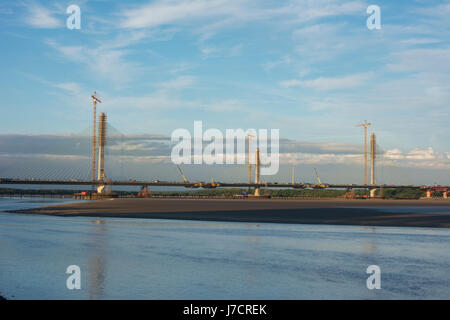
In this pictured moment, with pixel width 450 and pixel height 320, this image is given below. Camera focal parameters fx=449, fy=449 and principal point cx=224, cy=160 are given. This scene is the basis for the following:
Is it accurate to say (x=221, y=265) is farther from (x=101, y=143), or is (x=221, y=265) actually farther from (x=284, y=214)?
(x=101, y=143)

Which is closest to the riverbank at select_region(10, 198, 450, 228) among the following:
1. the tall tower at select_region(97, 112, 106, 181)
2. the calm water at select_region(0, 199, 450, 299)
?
the calm water at select_region(0, 199, 450, 299)

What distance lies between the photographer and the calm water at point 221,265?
41.3 ft

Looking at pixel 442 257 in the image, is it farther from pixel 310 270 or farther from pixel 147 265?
pixel 147 265

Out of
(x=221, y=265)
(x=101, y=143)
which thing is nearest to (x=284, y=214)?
(x=221, y=265)

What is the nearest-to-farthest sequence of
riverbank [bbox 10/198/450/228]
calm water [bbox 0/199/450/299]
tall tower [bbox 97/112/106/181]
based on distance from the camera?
calm water [bbox 0/199/450/299] → riverbank [bbox 10/198/450/228] → tall tower [bbox 97/112/106/181]

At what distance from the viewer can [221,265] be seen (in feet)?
54.5

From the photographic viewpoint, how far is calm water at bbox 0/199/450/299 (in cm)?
1259

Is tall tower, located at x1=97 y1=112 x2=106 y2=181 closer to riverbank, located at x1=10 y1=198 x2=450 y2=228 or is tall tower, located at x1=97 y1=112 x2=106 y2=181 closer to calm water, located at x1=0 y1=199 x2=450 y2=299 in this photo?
riverbank, located at x1=10 y1=198 x2=450 y2=228

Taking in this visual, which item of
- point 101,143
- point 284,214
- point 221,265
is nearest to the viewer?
point 221,265

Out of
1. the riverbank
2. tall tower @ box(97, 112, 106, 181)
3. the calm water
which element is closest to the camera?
the calm water

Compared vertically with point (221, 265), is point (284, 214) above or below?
below

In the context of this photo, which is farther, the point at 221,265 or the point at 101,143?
the point at 101,143

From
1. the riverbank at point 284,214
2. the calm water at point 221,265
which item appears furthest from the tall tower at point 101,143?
the calm water at point 221,265

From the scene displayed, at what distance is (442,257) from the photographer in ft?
61.3
